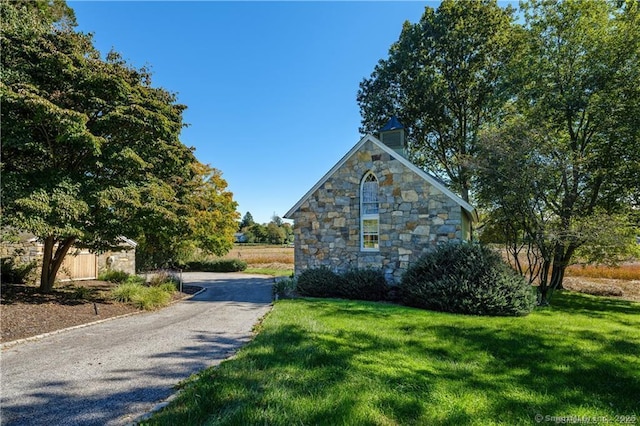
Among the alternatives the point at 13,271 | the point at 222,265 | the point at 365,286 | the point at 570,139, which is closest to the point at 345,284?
the point at 365,286

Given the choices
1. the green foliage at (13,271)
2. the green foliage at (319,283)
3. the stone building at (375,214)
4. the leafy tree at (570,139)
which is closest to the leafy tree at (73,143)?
the green foliage at (13,271)

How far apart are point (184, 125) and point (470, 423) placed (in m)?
13.8

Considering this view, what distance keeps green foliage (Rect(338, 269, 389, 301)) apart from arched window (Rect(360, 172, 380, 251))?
125 centimetres

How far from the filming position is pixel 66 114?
7973 millimetres

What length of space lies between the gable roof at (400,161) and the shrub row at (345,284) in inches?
125

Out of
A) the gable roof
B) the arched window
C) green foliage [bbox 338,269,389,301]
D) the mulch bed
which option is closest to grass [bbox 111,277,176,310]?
the mulch bed

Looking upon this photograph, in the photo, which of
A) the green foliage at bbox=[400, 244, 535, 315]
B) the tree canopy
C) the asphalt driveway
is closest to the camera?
the asphalt driveway

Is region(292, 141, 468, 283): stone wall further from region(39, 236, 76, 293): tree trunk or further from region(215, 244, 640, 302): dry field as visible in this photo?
region(215, 244, 640, 302): dry field

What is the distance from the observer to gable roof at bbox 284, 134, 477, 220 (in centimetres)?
1165

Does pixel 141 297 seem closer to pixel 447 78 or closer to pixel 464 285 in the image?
pixel 464 285

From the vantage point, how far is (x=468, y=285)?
9.23m

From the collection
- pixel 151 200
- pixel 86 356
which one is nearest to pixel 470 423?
pixel 86 356

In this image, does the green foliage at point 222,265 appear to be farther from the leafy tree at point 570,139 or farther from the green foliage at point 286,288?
the leafy tree at point 570,139

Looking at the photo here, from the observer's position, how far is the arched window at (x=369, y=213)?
516 inches
